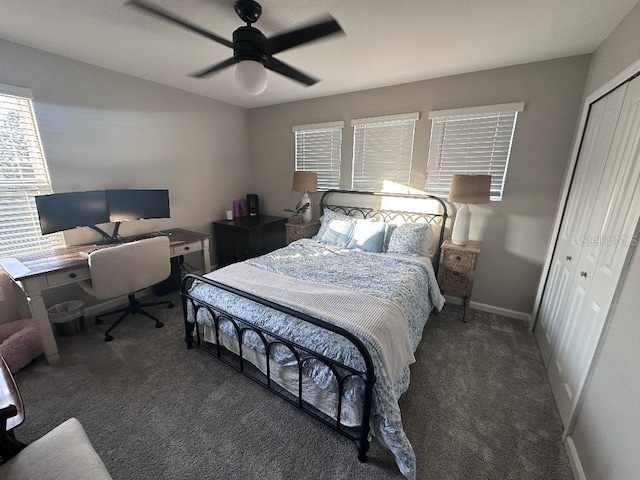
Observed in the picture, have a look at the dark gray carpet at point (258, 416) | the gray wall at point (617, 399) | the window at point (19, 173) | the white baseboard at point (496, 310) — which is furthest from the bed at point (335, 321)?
the window at point (19, 173)

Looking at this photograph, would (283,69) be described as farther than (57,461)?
Yes

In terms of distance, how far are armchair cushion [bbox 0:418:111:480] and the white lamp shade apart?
6.38ft

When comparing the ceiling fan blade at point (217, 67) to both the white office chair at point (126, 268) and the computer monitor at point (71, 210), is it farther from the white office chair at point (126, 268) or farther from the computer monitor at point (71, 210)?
the computer monitor at point (71, 210)

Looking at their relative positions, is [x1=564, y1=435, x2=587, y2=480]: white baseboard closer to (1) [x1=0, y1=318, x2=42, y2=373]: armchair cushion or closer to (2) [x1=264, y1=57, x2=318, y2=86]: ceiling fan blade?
(2) [x1=264, y1=57, x2=318, y2=86]: ceiling fan blade

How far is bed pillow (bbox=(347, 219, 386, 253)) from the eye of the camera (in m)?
2.89

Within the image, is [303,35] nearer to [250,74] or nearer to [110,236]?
[250,74]

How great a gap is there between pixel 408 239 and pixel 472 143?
120 centimetres

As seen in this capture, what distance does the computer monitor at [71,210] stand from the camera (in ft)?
7.25

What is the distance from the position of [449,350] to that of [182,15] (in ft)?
10.6

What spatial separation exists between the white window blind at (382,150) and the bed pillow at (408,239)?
617 millimetres

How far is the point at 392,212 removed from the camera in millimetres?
3305

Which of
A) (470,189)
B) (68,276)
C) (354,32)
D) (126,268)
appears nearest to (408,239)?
(470,189)

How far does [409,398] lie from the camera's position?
72.3 inches

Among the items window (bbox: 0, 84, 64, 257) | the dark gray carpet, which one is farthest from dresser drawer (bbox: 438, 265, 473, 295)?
window (bbox: 0, 84, 64, 257)
